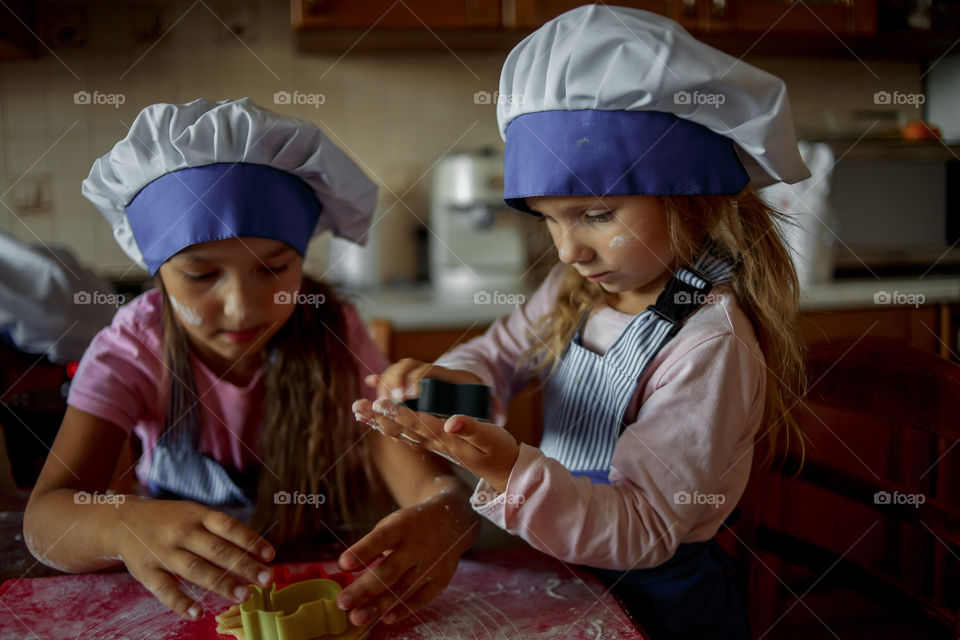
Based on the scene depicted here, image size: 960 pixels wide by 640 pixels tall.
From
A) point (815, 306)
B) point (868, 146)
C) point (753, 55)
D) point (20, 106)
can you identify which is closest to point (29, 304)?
point (20, 106)

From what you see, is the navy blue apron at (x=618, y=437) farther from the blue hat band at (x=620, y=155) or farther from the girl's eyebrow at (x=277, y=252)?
the girl's eyebrow at (x=277, y=252)

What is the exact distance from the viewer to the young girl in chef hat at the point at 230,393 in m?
0.52

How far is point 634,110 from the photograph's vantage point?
53 cm

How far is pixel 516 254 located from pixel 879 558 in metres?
1.06

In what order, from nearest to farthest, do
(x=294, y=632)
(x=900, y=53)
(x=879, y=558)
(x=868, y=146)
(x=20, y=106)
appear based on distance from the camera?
(x=294, y=632) → (x=20, y=106) → (x=879, y=558) → (x=900, y=53) → (x=868, y=146)

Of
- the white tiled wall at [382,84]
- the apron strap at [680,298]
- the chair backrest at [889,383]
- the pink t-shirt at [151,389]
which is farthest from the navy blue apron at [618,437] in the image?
the white tiled wall at [382,84]

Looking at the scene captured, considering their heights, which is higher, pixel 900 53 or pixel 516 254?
pixel 900 53

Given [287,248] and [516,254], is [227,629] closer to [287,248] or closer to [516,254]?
[287,248]

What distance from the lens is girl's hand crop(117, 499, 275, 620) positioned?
0.48m

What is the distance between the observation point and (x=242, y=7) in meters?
1.64
